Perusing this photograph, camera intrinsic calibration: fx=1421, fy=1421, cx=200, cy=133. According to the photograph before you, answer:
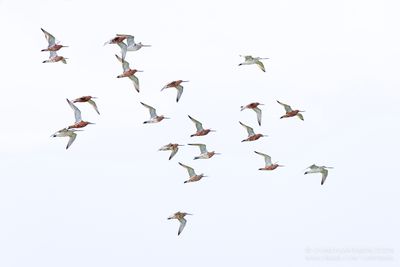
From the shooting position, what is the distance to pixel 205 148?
10644cm

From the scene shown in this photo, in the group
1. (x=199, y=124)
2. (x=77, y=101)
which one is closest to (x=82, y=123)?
(x=77, y=101)

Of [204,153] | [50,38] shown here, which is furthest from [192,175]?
[50,38]

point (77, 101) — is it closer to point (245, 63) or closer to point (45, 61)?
point (45, 61)

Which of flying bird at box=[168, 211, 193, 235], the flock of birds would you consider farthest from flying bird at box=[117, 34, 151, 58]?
flying bird at box=[168, 211, 193, 235]

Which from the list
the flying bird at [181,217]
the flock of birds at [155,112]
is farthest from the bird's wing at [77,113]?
the flying bird at [181,217]

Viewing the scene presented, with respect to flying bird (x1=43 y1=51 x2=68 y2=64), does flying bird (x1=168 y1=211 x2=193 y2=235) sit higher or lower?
lower

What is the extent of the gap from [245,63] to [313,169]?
484 inches

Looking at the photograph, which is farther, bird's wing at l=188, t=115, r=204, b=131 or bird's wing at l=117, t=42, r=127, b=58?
bird's wing at l=188, t=115, r=204, b=131

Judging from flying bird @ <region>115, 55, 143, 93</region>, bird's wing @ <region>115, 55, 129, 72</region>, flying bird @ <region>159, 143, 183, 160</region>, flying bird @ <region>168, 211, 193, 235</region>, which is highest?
bird's wing @ <region>115, 55, 129, 72</region>

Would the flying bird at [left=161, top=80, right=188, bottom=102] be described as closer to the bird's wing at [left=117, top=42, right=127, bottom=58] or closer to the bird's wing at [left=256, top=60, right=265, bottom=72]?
the bird's wing at [left=117, top=42, right=127, bottom=58]

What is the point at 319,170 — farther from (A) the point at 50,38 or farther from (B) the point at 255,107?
(A) the point at 50,38

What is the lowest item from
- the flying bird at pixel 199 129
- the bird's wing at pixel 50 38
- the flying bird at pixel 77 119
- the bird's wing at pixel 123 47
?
the flying bird at pixel 199 129

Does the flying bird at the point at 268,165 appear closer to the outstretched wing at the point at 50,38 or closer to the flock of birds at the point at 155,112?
the flock of birds at the point at 155,112

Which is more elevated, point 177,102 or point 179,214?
point 177,102
